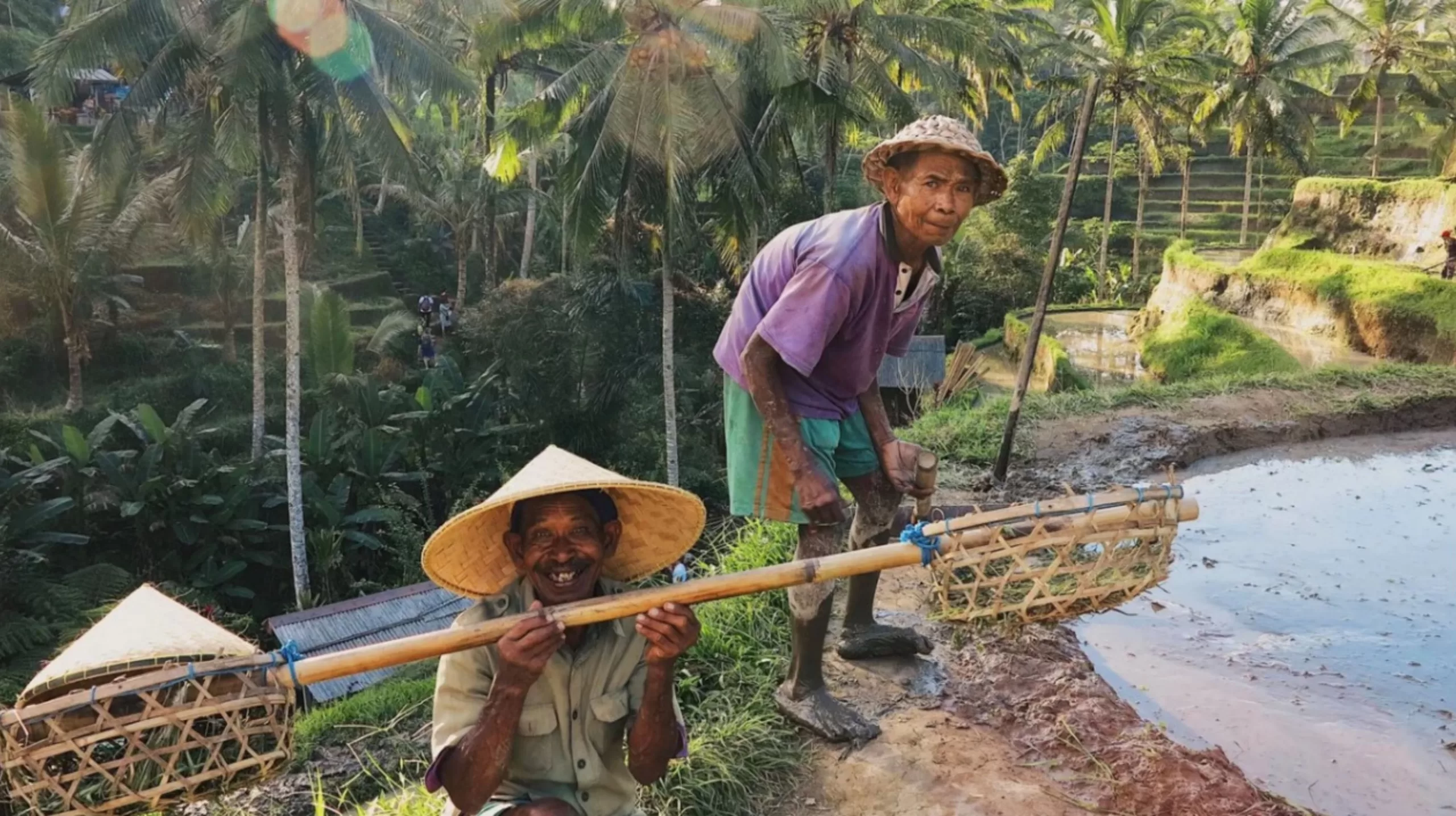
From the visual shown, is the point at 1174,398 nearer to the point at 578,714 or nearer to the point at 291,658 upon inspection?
the point at 578,714

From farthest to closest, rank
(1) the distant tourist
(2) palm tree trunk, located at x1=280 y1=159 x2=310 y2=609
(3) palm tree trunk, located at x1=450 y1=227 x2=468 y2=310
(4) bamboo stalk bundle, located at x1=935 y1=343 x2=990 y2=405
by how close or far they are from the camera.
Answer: (3) palm tree trunk, located at x1=450 y1=227 x2=468 y2=310, (1) the distant tourist, (2) palm tree trunk, located at x1=280 y1=159 x2=310 y2=609, (4) bamboo stalk bundle, located at x1=935 y1=343 x2=990 y2=405

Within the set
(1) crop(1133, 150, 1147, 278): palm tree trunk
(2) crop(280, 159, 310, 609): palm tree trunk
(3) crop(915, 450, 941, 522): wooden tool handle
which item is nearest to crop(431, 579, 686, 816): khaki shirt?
(3) crop(915, 450, 941, 522): wooden tool handle

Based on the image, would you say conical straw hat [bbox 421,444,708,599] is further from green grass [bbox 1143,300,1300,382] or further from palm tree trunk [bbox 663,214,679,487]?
green grass [bbox 1143,300,1300,382]

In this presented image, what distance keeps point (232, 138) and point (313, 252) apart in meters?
12.2

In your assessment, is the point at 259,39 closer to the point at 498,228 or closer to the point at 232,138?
the point at 232,138

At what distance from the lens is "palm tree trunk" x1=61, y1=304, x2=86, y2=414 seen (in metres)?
17.4

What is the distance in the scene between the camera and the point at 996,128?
44688 mm

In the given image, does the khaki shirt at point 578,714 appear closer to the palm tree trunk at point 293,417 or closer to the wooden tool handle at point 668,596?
the wooden tool handle at point 668,596

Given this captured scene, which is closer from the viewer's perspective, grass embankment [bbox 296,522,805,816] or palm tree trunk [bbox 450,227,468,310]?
grass embankment [bbox 296,522,805,816]

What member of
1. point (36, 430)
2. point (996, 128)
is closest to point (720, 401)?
point (36, 430)

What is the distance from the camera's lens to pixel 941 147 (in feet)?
8.34

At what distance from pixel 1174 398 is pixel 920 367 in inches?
193

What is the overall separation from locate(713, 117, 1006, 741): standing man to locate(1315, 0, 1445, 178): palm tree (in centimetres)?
2907

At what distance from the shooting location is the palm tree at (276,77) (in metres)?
11.0
